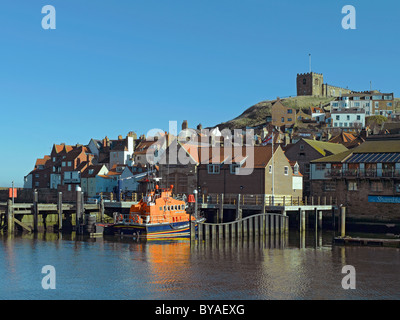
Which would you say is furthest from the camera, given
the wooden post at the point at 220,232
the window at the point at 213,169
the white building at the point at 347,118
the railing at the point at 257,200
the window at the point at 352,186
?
the white building at the point at 347,118

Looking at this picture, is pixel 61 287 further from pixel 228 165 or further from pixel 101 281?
pixel 228 165

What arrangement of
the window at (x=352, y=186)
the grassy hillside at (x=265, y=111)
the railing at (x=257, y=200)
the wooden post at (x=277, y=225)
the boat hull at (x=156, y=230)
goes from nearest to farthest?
the boat hull at (x=156, y=230)
the wooden post at (x=277, y=225)
the railing at (x=257, y=200)
the window at (x=352, y=186)
the grassy hillside at (x=265, y=111)

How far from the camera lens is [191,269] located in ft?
123

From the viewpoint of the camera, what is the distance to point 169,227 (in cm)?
5138

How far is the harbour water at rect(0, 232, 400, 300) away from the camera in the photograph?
31156mm

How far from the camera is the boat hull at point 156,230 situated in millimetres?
50656

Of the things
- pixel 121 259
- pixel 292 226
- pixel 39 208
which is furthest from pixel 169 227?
pixel 292 226

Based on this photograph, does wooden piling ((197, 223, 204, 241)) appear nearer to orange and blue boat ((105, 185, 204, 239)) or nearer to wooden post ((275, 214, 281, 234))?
orange and blue boat ((105, 185, 204, 239))

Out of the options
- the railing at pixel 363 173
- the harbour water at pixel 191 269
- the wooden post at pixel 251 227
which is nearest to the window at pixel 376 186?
the railing at pixel 363 173

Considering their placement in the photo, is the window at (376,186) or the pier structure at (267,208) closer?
the pier structure at (267,208)

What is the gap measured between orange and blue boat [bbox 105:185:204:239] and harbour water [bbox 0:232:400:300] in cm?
96

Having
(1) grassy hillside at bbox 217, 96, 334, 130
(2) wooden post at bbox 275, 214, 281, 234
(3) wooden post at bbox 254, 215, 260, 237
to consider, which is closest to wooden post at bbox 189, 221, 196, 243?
(3) wooden post at bbox 254, 215, 260, 237

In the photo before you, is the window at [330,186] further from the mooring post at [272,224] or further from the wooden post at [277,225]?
the mooring post at [272,224]

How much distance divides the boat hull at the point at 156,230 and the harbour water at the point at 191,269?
0.77m
